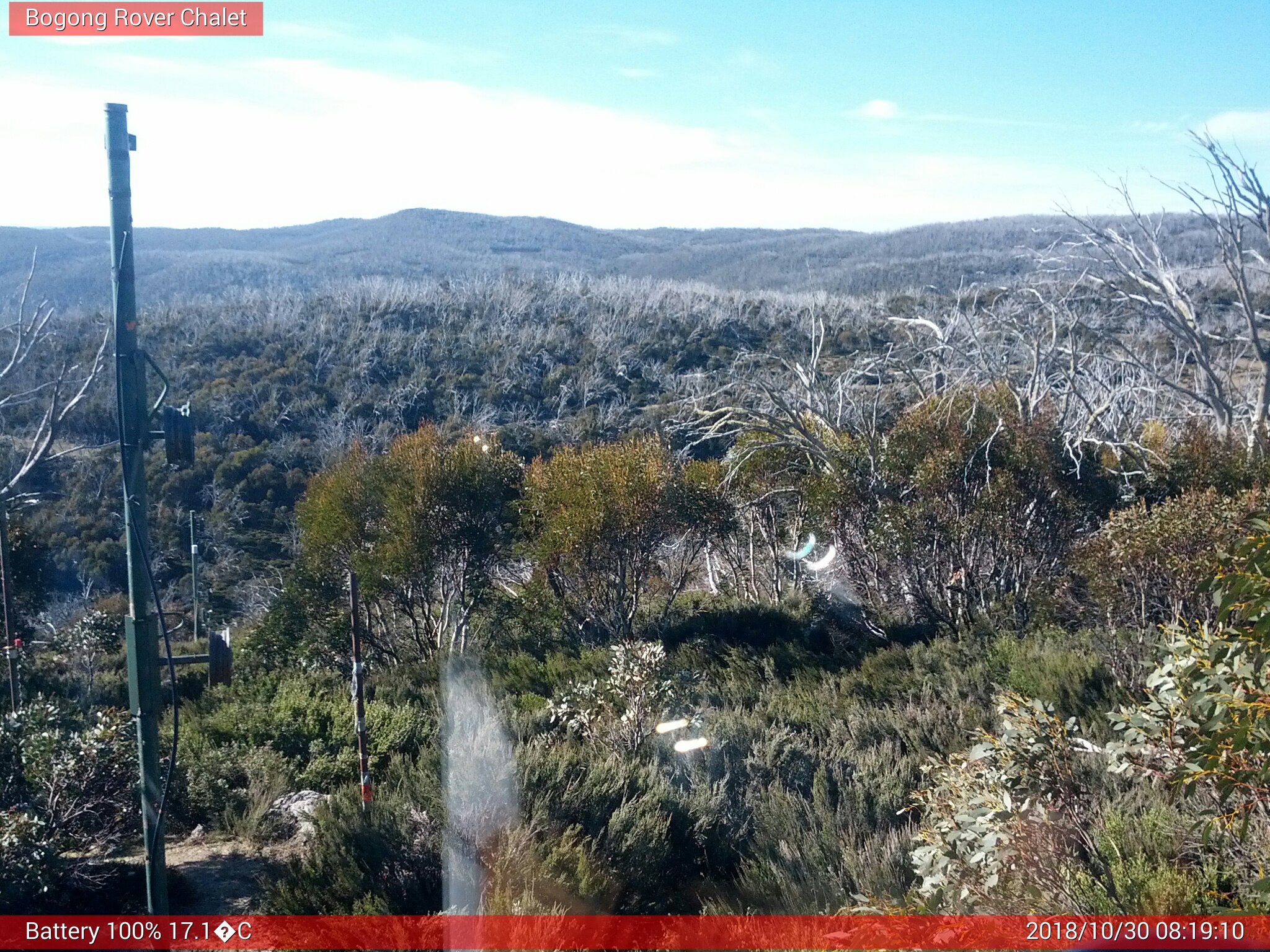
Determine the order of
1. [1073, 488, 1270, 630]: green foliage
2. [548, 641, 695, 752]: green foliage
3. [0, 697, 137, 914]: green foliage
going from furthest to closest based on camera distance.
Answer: [1073, 488, 1270, 630]: green foliage, [548, 641, 695, 752]: green foliage, [0, 697, 137, 914]: green foliage

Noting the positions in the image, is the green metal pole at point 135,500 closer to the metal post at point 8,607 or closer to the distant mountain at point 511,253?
the metal post at point 8,607

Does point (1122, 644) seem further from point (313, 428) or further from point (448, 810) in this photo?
point (313, 428)

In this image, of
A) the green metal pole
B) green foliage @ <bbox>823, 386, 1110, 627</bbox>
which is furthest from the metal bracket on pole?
green foliage @ <bbox>823, 386, 1110, 627</bbox>

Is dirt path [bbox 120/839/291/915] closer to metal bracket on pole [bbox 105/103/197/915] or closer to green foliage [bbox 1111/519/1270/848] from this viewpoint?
metal bracket on pole [bbox 105/103/197/915]

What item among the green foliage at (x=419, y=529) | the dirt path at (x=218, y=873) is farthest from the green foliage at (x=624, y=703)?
the green foliage at (x=419, y=529)

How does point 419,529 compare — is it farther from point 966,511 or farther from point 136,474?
point 136,474

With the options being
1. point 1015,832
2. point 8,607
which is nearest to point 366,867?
point 1015,832
